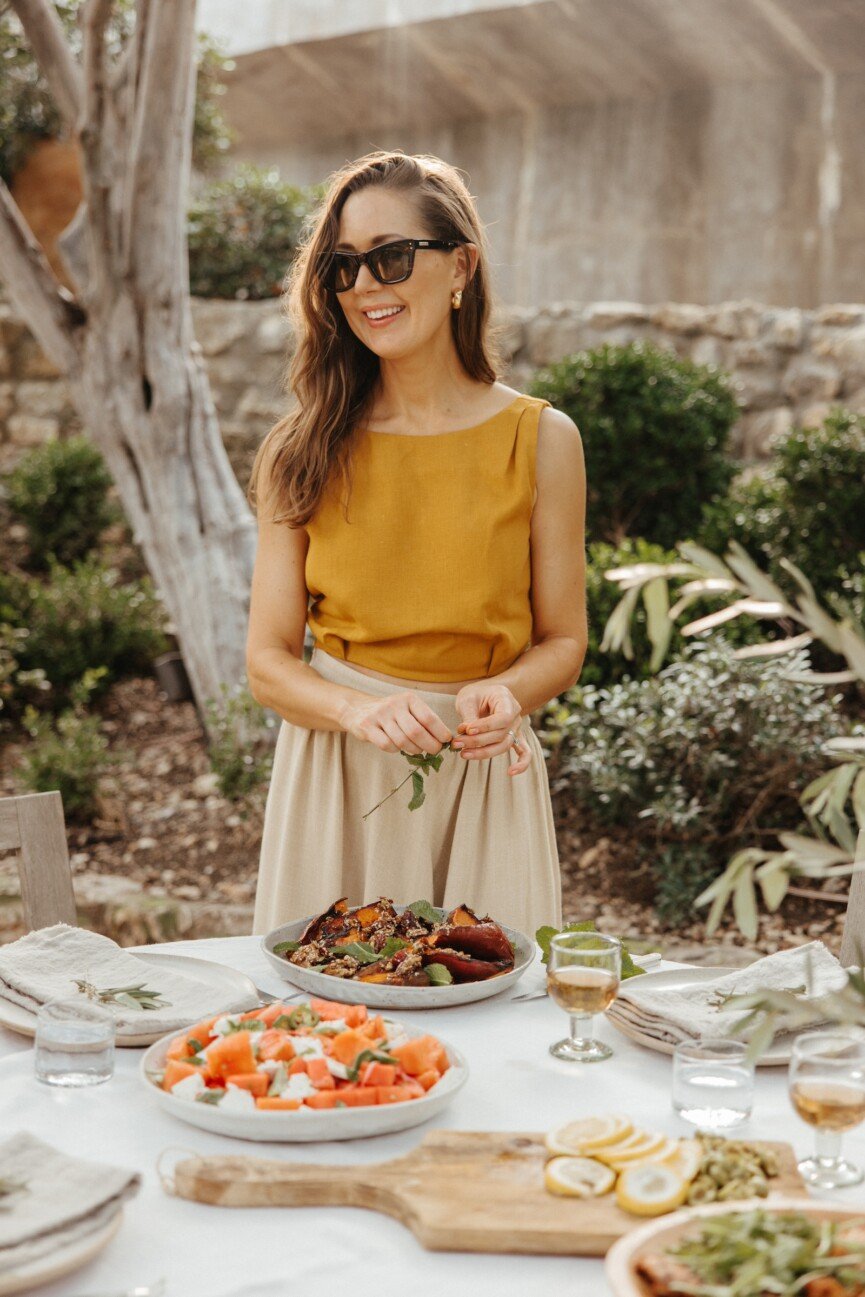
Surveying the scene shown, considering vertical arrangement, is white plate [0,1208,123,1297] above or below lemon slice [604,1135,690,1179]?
above

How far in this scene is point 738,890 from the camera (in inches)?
39.8

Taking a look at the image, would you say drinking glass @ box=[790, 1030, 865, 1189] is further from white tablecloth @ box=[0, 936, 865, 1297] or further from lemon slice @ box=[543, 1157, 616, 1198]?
lemon slice @ box=[543, 1157, 616, 1198]

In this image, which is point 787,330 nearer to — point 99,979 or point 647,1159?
point 99,979

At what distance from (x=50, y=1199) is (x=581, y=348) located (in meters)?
7.11

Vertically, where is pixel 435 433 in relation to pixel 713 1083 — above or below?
above

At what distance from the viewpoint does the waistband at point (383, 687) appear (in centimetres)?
235

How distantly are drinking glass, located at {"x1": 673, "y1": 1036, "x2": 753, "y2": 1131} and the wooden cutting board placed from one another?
10 cm

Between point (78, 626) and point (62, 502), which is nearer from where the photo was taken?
point (78, 626)

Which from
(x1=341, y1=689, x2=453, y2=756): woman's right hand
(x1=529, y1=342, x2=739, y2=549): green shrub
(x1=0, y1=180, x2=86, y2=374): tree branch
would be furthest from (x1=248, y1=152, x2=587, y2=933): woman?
(x1=529, y1=342, x2=739, y2=549): green shrub

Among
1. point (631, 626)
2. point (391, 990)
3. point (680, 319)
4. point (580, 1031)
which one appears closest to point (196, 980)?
point (391, 990)

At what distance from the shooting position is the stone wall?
288 inches

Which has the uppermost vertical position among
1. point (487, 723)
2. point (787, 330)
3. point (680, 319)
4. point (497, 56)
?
point (497, 56)

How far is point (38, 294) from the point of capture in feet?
17.1

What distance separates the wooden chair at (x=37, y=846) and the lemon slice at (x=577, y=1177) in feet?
3.88
